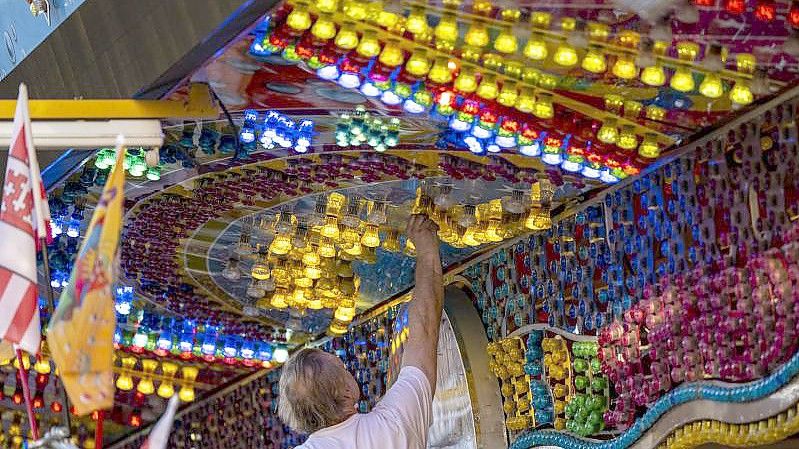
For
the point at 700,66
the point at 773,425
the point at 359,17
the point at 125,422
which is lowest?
the point at 125,422

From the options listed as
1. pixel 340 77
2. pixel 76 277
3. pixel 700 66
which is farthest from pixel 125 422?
pixel 76 277

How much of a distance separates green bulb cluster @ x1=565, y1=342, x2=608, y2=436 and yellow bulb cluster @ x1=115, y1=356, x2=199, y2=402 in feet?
17.6

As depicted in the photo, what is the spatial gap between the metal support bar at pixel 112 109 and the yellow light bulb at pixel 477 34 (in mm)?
1602

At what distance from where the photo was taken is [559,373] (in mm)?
8508

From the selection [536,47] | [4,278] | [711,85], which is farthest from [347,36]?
A: [4,278]

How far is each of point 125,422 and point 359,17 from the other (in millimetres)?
8727

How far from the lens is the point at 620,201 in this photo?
26.2 ft

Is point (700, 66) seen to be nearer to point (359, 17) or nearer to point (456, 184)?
point (359, 17)

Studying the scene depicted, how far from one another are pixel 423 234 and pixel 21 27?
3.25m

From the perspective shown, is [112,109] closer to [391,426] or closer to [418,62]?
[418,62]

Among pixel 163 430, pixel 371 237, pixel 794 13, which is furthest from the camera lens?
pixel 371 237

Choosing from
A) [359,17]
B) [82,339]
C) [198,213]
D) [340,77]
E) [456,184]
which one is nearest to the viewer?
[82,339]

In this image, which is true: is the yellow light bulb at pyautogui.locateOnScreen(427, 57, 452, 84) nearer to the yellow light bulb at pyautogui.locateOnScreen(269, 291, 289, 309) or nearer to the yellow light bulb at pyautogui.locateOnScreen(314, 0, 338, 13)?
the yellow light bulb at pyautogui.locateOnScreen(314, 0, 338, 13)

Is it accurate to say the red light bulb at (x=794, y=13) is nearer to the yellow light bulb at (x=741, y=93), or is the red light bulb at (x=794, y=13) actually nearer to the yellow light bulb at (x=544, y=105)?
the yellow light bulb at (x=741, y=93)
